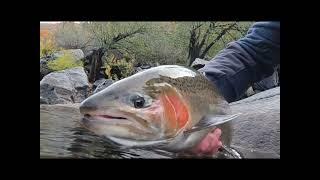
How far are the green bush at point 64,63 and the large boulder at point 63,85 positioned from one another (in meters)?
0.03

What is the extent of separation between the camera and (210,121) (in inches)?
160

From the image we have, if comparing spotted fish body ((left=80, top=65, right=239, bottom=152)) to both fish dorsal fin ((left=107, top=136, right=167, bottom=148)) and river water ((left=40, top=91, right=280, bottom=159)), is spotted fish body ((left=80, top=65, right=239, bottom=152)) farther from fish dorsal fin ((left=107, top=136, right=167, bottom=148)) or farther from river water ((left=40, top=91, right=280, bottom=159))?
river water ((left=40, top=91, right=280, bottom=159))

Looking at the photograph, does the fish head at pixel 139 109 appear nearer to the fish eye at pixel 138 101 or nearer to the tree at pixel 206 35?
the fish eye at pixel 138 101

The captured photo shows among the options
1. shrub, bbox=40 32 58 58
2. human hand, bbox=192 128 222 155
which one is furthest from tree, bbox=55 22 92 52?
human hand, bbox=192 128 222 155

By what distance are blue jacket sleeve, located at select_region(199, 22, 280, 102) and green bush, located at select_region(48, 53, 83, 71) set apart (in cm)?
107

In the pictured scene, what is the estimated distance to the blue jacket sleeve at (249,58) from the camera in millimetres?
4223

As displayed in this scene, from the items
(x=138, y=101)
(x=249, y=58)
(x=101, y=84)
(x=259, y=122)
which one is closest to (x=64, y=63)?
(x=101, y=84)

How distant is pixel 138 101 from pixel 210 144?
2.36ft

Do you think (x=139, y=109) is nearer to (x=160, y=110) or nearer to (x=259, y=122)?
(x=160, y=110)

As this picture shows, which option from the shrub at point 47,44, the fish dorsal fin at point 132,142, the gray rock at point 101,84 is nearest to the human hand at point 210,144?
the fish dorsal fin at point 132,142

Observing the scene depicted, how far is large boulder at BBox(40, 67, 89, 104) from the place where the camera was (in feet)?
13.6
